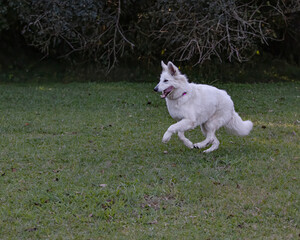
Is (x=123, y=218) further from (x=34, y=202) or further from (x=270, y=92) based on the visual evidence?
(x=270, y=92)

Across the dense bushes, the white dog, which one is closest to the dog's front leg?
the white dog

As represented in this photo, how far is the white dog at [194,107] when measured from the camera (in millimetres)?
6762

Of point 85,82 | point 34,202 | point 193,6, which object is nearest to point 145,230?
point 34,202

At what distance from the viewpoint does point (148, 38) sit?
16062 millimetres

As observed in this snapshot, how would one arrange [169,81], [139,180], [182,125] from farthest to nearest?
[169,81]
[182,125]
[139,180]

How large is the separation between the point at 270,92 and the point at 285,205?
30.7ft

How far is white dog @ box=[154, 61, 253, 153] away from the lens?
676 centimetres

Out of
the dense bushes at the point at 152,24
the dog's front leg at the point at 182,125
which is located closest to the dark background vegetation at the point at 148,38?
the dense bushes at the point at 152,24

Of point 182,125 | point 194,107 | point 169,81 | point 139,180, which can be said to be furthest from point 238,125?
point 139,180

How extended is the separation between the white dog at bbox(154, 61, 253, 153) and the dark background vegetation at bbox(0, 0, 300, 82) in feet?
17.0

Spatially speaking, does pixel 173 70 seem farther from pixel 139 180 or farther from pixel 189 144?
pixel 139 180

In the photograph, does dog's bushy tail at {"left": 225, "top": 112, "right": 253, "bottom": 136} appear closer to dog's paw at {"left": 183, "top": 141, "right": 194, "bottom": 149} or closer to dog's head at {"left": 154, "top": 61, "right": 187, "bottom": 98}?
dog's paw at {"left": 183, "top": 141, "right": 194, "bottom": 149}

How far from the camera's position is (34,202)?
5.03 metres

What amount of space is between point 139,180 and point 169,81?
69.8 inches
